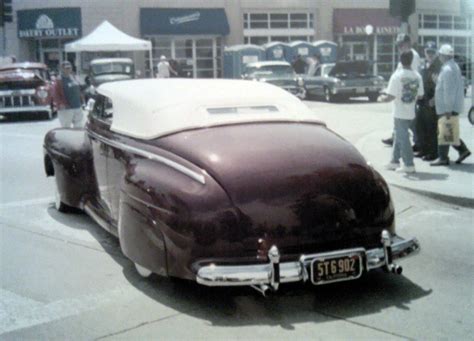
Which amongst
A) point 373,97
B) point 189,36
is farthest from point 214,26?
point 373,97

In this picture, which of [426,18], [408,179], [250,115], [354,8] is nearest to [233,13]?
[354,8]

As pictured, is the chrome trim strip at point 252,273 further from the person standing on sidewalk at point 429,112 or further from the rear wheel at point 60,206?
the person standing on sidewalk at point 429,112

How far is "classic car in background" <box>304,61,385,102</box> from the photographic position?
79.9ft

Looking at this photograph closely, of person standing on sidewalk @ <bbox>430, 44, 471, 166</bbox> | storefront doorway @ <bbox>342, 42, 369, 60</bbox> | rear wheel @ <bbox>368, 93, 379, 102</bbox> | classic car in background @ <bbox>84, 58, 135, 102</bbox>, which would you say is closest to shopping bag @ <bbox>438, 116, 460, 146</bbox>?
person standing on sidewalk @ <bbox>430, 44, 471, 166</bbox>

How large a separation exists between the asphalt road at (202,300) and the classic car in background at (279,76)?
19.4 metres

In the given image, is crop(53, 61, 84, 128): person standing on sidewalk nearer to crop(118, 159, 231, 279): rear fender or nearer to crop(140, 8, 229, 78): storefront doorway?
crop(118, 159, 231, 279): rear fender

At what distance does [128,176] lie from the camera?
17.2 feet

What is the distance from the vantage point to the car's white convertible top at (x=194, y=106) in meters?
5.48

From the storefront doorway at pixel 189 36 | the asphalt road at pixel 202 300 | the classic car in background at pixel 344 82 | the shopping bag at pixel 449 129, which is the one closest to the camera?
the asphalt road at pixel 202 300

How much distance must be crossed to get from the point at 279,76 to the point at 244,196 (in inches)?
863

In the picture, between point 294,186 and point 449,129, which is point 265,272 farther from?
point 449,129

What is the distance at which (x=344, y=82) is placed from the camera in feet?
79.8

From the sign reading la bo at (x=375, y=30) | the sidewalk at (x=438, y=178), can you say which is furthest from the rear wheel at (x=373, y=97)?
the sign reading la bo at (x=375, y=30)

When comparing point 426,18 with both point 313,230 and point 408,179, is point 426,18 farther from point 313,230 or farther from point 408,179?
point 313,230
